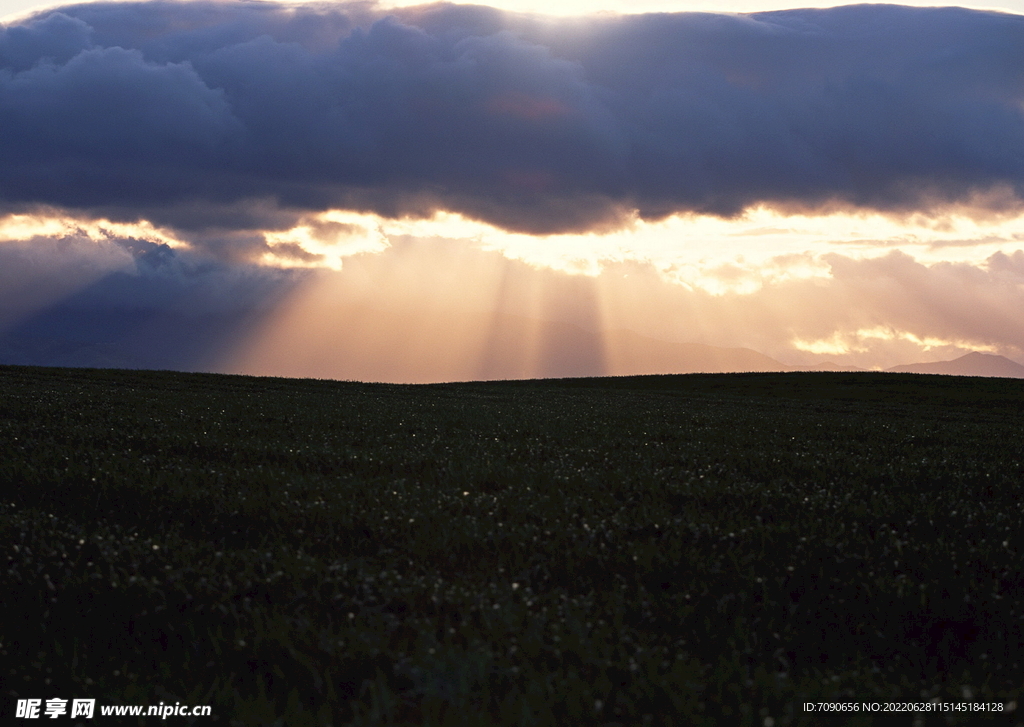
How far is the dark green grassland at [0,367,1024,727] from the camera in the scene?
4.91m

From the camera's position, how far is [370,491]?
10016mm

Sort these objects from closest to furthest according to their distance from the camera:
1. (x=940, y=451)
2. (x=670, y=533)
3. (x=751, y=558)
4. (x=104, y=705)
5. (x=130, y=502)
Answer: (x=104, y=705) < (x=751, y=558) < (x=670, y=533) < (x=130, y=502) < (x=940, y=451)

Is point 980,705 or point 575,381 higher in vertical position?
point 575,381

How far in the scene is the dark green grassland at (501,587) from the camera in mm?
4910

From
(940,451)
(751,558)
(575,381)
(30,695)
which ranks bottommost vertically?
(30,695)

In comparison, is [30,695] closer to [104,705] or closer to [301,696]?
[104,705]

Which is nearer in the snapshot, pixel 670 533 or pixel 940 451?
pixel 670 533

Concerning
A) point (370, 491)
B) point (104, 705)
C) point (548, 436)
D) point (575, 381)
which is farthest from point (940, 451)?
point (575, 381)

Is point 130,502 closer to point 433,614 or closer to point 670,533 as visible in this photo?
point 433,614

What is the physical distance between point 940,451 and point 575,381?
6647 centimetres

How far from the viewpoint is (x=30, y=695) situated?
5180 mm

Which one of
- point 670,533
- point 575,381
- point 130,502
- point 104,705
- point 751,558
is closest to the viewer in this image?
point 104,705

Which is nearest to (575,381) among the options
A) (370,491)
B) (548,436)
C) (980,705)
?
(548,436)

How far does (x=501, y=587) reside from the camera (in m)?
6.57
